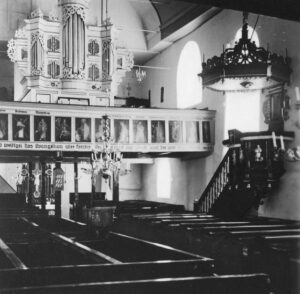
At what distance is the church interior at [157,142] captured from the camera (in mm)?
5200

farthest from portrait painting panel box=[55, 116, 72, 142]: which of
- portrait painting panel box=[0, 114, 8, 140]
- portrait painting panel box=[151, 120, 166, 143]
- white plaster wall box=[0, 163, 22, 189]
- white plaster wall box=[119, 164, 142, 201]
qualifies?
white plaster wall box=[0, 163, 22, 189]

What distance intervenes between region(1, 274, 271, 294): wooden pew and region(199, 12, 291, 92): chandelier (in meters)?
7.35

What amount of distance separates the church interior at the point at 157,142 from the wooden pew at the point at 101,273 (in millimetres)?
10

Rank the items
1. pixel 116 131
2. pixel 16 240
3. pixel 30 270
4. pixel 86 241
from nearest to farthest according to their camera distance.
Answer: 1. pixel 30 270
2. pixel 86 241
3. pixel 16 240
4. pixel 116 131

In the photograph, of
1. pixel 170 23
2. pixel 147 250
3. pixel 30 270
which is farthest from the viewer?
pixel 170 23

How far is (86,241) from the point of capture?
6.41 meters

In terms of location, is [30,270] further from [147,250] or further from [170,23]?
[170,23]

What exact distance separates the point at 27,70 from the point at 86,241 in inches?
552

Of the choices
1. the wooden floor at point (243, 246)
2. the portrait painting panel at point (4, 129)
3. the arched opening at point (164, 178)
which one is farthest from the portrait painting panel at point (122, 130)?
the wooden floor at point (243, 246)

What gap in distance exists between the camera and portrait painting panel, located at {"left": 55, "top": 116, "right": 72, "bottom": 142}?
16.0 meters

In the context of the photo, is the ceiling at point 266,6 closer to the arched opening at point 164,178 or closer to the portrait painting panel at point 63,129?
the portrait painting panel at point 63,129

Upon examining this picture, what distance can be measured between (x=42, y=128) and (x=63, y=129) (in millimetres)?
669

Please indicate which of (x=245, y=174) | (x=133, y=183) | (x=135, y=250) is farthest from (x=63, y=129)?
(x=135, y=250)

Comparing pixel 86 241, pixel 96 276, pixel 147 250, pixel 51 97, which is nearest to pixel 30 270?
pixel 96 276
